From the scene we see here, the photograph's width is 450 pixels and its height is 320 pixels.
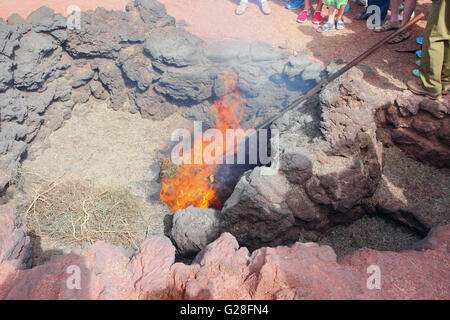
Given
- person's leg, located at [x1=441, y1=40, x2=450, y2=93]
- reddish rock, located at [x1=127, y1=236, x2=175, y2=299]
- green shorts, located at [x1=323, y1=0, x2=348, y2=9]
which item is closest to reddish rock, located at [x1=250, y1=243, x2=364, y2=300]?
reddish rock, located at [x1=127, y1=236, x2=175, y2=299]

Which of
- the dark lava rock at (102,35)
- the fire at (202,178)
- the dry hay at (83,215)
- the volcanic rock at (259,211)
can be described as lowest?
the fire at (202,178)

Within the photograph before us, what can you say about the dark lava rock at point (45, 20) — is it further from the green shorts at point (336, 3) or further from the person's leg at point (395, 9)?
the person's leg at point (395, 9)

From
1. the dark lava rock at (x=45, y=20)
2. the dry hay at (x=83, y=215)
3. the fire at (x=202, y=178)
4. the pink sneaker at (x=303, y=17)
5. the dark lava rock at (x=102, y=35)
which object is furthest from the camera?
the pink sneaker at (x=303, y=17)

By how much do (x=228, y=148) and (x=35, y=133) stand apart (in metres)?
3.93

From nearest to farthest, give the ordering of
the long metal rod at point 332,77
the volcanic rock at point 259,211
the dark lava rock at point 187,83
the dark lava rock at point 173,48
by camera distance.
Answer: the volcanic rock at point 259,211, the long metal rod at point 332,77, the dark lava rock at point 173,48, the dark lava rock at point 187,83

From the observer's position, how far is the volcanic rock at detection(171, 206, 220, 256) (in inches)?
162

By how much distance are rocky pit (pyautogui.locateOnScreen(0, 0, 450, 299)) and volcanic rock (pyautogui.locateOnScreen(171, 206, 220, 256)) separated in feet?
0.06

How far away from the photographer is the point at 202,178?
5.82 metres

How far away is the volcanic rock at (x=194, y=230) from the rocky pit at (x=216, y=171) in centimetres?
2

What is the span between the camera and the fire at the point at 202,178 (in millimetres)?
5402

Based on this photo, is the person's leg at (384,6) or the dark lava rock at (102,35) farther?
the person's leg at (384,6)

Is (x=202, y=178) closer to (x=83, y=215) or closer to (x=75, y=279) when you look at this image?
(x=83, y=215)

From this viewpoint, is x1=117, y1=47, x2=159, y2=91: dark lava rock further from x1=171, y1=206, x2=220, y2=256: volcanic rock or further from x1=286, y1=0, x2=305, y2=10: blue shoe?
x1=286, y1=0, x2=305, y2=10: blue shoe

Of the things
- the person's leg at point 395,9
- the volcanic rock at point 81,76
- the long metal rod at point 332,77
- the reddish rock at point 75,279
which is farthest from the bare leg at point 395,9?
the reddish rock at point 75,279
